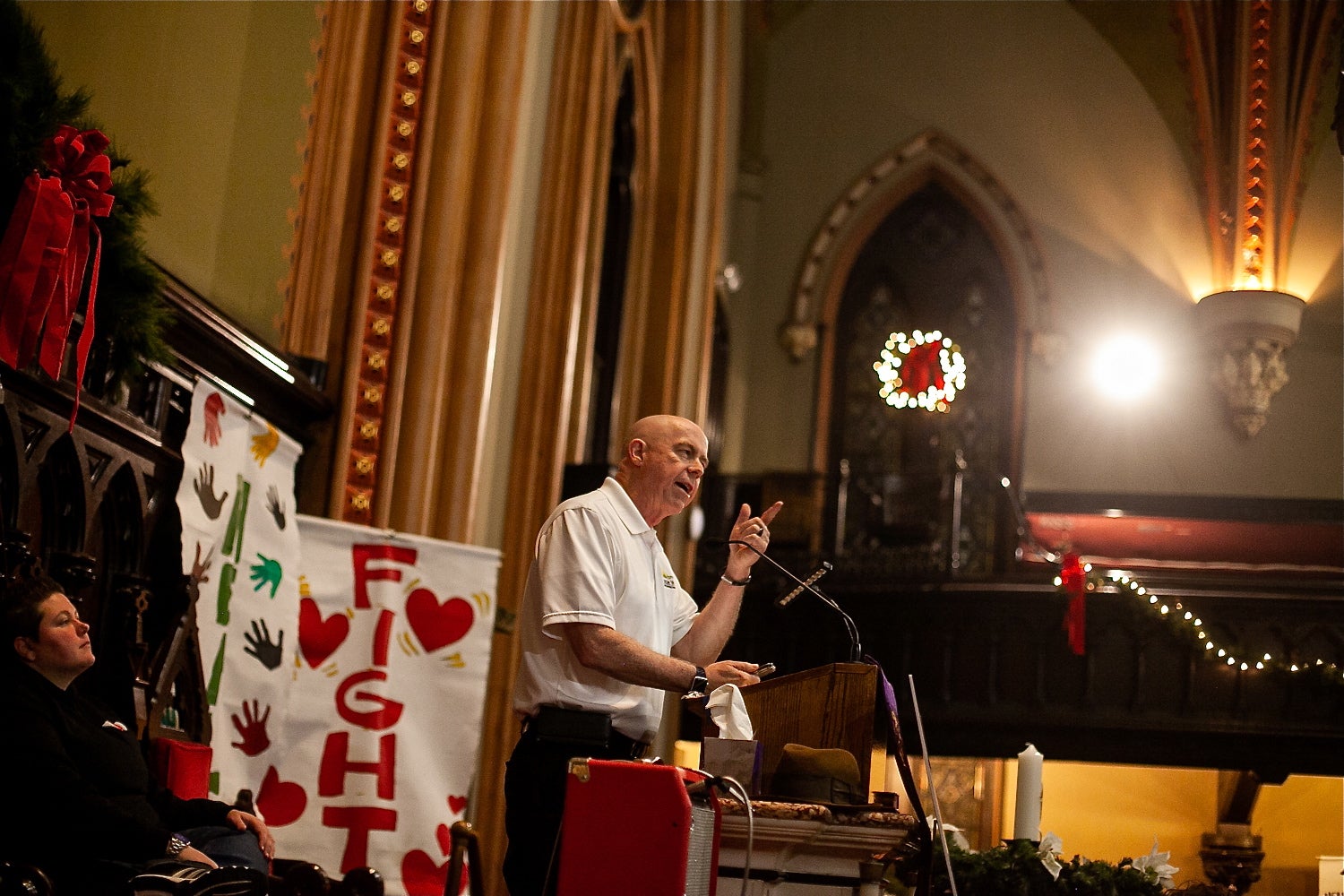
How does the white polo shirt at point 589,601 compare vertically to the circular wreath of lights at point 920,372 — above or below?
below

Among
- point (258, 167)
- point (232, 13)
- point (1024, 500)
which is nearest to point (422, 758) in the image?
point (258, 167)

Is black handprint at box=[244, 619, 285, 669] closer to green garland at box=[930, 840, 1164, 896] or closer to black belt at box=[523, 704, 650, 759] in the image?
black belt at box=[523, 704, 650, 759]

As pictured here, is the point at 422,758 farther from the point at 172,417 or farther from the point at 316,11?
the point at 316,11

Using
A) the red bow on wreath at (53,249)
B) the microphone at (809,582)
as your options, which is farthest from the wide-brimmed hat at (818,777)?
the red bow on wreath at (53,249)

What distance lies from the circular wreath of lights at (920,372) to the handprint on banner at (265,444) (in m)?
6.32

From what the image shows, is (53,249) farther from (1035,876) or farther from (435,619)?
(1035,876)

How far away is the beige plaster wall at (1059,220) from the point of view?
40.1 feet

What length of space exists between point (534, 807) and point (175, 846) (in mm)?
844

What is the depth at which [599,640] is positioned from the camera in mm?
2852

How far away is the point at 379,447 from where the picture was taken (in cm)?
570

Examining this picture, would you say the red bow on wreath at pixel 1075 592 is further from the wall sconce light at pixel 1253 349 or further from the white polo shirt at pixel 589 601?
the white polo shirt at pixel 589 601

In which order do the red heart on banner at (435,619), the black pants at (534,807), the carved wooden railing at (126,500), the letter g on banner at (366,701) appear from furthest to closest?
the red heart on banner at (435,619), the letter g on banner at (366,701), the carved wooden railing at (126,500), the black pants at (534,807)

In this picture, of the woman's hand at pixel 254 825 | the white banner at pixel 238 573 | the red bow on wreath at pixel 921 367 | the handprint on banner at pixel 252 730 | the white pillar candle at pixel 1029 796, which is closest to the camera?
the woman's hand at pixel 254 825

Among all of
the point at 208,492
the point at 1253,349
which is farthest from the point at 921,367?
the point at 208,492
